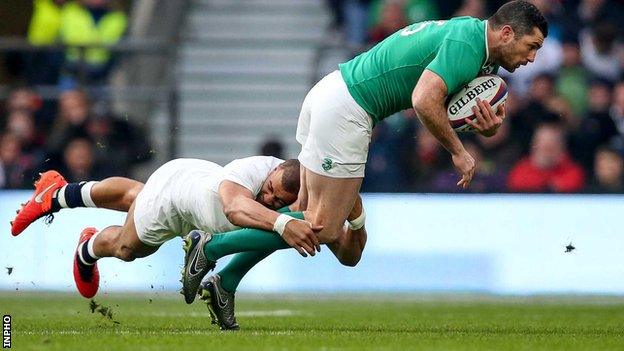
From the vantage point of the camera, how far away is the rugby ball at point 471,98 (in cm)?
952

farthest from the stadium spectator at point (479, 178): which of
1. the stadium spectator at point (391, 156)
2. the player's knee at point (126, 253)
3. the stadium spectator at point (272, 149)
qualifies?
the player's knee at point (126, 253)

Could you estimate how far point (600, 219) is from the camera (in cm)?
1459

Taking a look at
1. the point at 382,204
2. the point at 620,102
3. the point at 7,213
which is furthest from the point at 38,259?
the point at 620,102

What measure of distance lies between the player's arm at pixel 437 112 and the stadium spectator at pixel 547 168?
223 inches

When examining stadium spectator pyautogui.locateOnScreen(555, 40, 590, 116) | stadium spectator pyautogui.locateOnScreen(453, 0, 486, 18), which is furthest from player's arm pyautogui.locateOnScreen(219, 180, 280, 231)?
stadium spectator pyautogui.locateOnScreen(453, 0, 486, 18)

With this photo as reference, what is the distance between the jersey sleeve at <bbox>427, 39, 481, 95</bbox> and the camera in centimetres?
935

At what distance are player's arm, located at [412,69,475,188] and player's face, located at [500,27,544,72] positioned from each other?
48 cm

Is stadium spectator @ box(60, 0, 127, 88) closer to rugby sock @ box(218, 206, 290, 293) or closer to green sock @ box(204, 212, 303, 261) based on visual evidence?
rugby sock @ box(218, 206, 290, 293)

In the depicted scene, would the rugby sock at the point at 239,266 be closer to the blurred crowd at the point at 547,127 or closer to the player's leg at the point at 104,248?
the player's leg at the point at 104,248

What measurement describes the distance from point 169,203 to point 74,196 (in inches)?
44.4

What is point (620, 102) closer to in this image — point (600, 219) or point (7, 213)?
point (600, 219)

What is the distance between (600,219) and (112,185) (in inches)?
217

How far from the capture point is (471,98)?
9523mm

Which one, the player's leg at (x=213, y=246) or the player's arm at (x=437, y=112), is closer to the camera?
the player's arm at (x=437, y=112)
